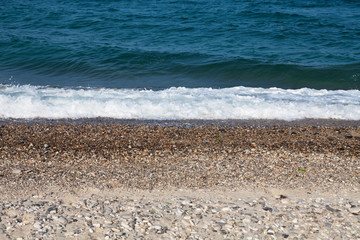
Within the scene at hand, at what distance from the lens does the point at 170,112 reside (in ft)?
29.5

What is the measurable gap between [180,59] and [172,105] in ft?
17.4

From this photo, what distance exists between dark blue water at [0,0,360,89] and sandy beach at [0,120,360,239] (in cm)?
464

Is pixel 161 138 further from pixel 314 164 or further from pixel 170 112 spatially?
pixel 314 164

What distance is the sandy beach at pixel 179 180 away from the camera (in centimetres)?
428

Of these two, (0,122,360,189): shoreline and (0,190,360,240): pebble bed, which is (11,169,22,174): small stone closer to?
(0,122,360,189): shoreline

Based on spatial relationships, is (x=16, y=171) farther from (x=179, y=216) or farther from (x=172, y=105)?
(x=172, y=105)

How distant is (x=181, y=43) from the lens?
16109 millimetres

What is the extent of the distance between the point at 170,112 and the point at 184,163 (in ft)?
9.70

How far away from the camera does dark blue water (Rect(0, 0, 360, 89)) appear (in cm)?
1282

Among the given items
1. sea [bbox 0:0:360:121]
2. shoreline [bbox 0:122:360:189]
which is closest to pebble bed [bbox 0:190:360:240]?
shoreline [bbox 0:122:360:189]

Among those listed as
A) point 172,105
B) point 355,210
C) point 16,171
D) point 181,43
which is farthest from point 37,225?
point 181,43

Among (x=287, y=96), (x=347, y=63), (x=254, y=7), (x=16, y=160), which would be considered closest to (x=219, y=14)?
(x=254, y=7)

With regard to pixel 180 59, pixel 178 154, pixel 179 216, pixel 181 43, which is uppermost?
pixel 181 43

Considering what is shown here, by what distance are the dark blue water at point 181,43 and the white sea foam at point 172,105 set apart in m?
1.72
